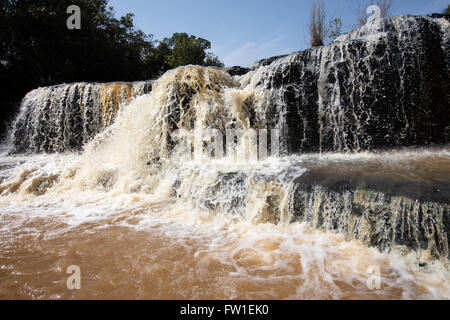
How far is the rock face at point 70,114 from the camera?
23.5ft

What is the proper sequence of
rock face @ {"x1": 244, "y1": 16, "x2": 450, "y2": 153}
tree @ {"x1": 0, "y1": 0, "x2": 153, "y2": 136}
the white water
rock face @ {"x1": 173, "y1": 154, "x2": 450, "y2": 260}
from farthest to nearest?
tree @ {"x1": 0, "y1": 0, "x2": 153, "y2": 136} → rock face @ {"x1": 244, "y1": 16, "x2": 450, "y2": 153} → rock face @ {"x1": 173, "y1": 154, "x2": 450, "y2": 260} → the white water

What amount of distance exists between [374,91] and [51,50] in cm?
1294

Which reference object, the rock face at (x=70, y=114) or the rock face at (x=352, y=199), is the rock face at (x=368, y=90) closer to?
the rock face at (x=352, y=199)

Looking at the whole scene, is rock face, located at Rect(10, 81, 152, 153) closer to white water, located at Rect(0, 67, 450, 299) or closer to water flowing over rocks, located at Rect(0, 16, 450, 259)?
water flowing over rocks, located at Rect(0, 16, 450, 259)

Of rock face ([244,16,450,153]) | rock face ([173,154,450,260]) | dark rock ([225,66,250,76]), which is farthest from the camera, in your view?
dark rock ([225,66,250,76])

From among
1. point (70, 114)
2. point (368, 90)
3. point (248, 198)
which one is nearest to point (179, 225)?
point (248, 198)

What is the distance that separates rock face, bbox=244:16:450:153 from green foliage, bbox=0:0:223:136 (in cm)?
952

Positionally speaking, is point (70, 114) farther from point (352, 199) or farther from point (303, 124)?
point (352, 199)

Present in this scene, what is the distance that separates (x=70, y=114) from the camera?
732 cm

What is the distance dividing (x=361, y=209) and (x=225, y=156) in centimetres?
290

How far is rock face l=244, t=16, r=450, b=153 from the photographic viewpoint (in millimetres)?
4551

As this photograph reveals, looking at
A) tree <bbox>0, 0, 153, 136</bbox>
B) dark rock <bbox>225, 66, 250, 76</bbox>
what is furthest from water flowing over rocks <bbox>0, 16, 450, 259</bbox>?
tree <bbox>0, 0, 153, 136</bbox>

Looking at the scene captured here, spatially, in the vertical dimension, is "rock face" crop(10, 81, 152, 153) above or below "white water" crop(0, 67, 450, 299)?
above
